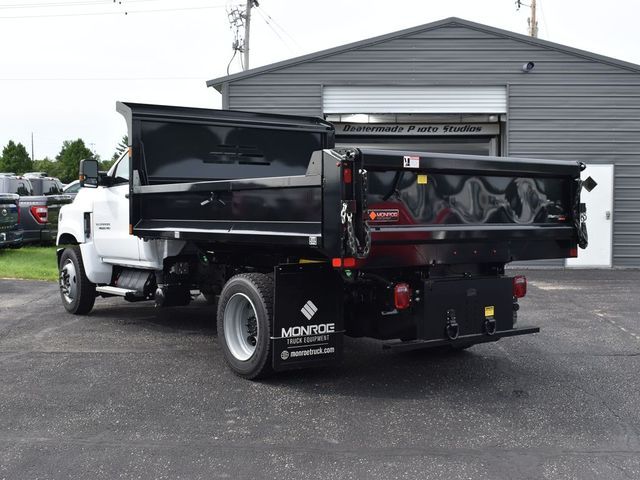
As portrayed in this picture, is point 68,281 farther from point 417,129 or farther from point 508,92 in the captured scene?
point 508,92

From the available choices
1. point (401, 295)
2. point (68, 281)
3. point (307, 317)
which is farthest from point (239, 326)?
point (68, 281)

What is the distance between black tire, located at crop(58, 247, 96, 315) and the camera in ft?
30.7

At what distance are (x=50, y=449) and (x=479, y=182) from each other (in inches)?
148

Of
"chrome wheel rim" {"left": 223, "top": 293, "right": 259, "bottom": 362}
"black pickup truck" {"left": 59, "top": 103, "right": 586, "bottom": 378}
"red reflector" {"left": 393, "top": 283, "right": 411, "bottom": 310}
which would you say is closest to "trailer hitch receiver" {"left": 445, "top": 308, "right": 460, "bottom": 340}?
"black pickup truck" {"left": 59, "top": 103, "right": 586, "bottom": 378}

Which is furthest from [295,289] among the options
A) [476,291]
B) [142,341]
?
[142,341]

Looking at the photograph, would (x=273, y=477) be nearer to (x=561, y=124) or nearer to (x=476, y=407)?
(x=476, y=407)

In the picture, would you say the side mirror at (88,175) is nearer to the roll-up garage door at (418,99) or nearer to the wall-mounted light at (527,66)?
the roll-up garage door at (418,99)

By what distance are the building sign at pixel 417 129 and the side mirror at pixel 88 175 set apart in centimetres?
856

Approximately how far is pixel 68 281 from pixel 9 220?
794 centimetres

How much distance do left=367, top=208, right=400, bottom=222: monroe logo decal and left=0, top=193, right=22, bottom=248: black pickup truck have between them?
13.2 metres

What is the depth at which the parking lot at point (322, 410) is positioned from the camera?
14.1 feet

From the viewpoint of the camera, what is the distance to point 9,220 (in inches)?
653

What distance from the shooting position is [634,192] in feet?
51.9

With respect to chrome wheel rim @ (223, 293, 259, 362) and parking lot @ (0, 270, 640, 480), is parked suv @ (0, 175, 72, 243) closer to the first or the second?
parking lot @ (0, 270, 640, 480)
